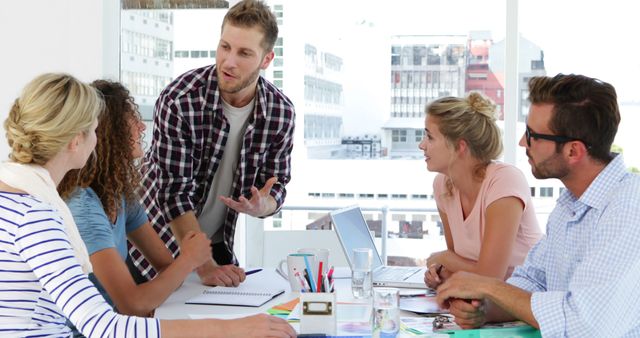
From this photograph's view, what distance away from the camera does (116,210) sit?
7.49ft

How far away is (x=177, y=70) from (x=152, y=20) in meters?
0.34

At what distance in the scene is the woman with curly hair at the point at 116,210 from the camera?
2068 mm

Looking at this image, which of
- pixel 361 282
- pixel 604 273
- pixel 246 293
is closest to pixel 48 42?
pixel 246 293

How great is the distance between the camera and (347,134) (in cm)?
475

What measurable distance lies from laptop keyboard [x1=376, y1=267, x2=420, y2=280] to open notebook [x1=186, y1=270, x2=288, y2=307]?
0.34 metres

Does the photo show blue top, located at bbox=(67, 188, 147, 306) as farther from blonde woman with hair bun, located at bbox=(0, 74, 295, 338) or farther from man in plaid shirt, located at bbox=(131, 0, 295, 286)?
man in plaid shirt, located at bbox=(131, 0, 295, 286)

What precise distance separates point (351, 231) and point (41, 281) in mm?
1356

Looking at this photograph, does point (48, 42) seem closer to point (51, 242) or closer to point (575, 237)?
point (51, 242)

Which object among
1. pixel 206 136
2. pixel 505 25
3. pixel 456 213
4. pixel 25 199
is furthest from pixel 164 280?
pixel 505 25

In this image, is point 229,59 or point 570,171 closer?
point 570,171

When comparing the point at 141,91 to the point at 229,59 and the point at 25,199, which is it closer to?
the point at 229,59

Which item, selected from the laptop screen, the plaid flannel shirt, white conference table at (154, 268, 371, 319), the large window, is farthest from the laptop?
the large window

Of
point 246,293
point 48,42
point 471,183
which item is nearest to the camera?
point 246,293

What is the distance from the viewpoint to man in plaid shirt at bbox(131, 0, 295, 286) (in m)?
2.81
